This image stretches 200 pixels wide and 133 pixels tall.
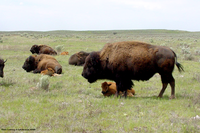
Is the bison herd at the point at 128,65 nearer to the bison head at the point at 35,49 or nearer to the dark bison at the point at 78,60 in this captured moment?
the dark bison at the point at 78,60

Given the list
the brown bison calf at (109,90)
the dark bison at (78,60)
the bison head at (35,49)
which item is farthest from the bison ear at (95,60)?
the bison head at (35,49)

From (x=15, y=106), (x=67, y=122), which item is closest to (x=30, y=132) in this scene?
(x=67, y=122)

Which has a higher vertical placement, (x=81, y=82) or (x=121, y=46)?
(x=121, y=46)

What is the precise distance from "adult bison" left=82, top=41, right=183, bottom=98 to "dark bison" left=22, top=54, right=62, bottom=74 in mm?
4407

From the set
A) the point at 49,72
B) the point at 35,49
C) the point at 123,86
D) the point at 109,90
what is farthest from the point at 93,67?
the point at 35,49

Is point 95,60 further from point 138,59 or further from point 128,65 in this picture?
point 138,59

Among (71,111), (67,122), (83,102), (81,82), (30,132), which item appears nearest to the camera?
(30,132)

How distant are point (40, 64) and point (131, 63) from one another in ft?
22.2

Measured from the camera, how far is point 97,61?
810cm

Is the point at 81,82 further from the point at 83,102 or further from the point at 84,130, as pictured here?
the point at 84,130

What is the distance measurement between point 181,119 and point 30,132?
3.35 meters

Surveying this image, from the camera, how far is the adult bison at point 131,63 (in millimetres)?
7238

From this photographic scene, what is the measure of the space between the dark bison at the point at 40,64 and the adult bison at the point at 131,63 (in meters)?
4.41

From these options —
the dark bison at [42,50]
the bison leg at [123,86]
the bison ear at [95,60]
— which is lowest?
the bison leg at [123,86]
